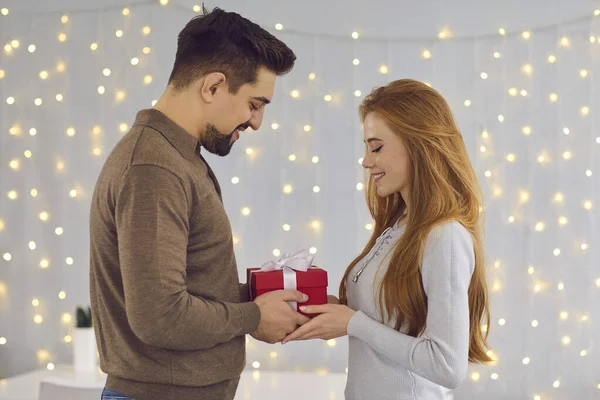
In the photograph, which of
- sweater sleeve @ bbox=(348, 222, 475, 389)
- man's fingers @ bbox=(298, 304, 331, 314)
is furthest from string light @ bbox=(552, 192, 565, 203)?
man's fingers @ bbox=(298, 304, 331, 314)

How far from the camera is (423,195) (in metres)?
1.67

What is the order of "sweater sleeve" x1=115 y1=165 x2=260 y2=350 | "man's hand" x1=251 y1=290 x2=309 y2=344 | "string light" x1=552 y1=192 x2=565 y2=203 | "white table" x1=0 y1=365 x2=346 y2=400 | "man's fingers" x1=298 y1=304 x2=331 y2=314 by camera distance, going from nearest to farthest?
1. "sweater sleeve" x1=115 y1=165 x2=260 y2=350
2. "man's hand" x1=251 y1=290 x2=309 y2=344
3. "man's fingers" x1=298 y1=304 x2=331 y2=314
4. "white table" x1=0 y1=365 x2=346 y2=400
5. "string light" x1=552 y1=192 x2=565 y2=203

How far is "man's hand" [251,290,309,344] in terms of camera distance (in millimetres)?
1593

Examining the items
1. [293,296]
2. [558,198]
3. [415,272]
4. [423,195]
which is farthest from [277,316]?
[558,198]

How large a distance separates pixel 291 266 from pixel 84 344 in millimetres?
1455

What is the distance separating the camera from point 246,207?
3223mm

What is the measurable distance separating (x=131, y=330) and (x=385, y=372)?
1.95 feet

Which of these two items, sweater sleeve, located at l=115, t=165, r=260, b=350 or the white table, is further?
the white table

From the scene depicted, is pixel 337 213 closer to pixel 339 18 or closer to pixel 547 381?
pixel 339 18

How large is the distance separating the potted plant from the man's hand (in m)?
1.45

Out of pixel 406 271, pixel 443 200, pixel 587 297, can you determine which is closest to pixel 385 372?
pixel 406 271

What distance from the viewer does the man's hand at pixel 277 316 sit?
1593mm

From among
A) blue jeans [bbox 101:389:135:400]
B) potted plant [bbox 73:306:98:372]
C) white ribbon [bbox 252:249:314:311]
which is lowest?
potted plant [bbox 73:306:98:372]

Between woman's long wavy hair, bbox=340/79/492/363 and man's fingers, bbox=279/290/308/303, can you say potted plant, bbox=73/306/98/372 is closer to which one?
man's fingers, bbox=279/290/308/303
